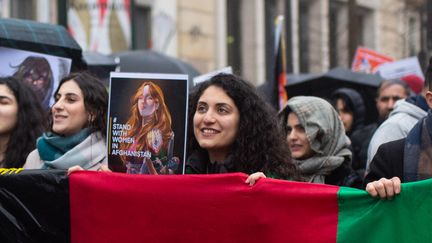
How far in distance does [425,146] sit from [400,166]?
15 centimetres

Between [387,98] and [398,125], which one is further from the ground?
[387,98]

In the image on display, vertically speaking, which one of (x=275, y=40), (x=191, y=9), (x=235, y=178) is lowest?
(x=235, y=178)

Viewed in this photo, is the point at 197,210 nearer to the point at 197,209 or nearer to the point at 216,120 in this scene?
the point at 197,209

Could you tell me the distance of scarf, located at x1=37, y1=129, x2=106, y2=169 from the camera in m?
3.89

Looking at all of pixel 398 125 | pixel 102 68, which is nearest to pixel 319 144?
pixel 398 125

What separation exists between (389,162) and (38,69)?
2.62 meters

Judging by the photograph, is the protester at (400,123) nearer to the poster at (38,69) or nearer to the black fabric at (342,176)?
the black fabric at (342,176)

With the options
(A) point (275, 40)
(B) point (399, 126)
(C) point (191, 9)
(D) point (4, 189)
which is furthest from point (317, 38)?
(D) point (4, 189)

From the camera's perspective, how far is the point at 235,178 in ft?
10.4

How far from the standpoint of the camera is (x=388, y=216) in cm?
299

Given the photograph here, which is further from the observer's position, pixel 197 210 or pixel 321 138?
pixel 321 138

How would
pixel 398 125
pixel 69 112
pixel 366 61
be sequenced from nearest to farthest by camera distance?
pixel 69 112
pixel 398 125
pixel 366 61

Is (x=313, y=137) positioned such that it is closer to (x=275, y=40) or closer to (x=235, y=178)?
(x=235, y=178)

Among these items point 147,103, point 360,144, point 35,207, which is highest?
point 147,103
